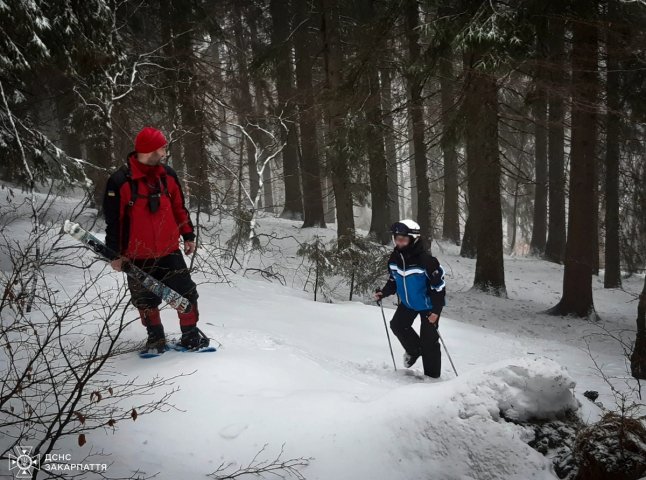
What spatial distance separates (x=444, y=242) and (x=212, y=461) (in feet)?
59.3

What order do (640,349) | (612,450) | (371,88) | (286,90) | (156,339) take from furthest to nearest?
(286,90) → (371,88) → (640,349) → (156,339) → (612,450)

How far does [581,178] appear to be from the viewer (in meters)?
10.2

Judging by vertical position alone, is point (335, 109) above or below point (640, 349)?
above

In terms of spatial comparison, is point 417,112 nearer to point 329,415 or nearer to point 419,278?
point 419,278

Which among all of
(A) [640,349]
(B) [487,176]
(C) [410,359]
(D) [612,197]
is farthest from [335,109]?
(D) [612,197]

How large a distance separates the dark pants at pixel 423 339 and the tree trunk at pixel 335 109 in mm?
5469

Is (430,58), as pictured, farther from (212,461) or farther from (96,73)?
(212,461)

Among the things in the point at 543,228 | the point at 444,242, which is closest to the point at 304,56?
the point at 444,242

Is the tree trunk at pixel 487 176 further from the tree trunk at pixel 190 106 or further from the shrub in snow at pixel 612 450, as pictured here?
the shrub in snow at pixel 612 450

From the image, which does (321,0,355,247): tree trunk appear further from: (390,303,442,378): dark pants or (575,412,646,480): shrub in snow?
(575,412,646,480): shrub in snow

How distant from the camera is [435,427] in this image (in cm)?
285

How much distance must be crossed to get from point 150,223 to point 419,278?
2818 mm

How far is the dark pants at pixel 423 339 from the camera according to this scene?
516 centimetres

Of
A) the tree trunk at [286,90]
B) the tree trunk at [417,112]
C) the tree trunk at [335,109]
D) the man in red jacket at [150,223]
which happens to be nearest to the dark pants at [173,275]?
the man in red jacket at [150,223]
